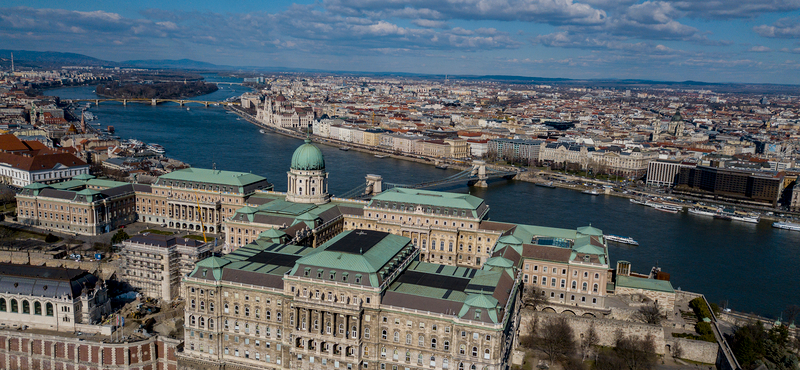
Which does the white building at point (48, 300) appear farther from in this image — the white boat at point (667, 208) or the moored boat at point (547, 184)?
the moored boat at point (547, 184)

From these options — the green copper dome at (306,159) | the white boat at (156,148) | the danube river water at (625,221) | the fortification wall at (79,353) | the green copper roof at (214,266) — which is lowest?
the fortification wall at (79,353)

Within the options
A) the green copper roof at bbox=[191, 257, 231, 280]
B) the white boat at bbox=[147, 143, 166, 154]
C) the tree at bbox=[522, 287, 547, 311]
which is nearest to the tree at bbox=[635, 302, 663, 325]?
the tree at bbox=[522, 287, 547, 311]

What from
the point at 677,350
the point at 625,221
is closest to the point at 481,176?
the point at 625,221

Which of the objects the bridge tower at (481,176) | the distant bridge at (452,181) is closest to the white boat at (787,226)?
the bridge tower at (481,176)

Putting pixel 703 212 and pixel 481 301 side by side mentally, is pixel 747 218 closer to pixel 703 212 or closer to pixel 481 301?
pixel 703 212

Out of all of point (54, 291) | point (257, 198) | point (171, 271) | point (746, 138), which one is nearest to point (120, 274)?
point (171, 271)

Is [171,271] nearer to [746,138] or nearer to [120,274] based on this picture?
[120,274]
